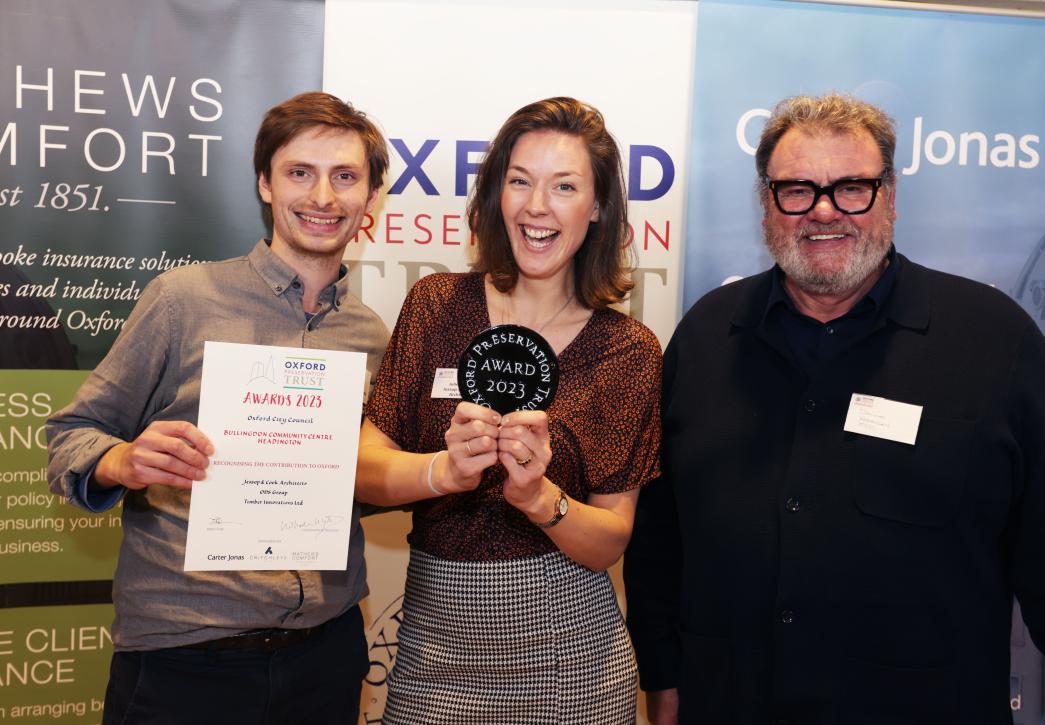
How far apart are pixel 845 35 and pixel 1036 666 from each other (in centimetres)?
263

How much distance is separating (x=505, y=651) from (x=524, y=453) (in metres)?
0.60

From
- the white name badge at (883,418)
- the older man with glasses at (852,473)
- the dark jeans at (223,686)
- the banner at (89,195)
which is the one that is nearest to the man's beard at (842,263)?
the older man with glasses at (852,473)

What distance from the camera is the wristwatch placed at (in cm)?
202

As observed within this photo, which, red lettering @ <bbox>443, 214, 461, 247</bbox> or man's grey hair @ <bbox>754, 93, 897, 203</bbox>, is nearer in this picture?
man's grey hair @ <bbox>754, 93, 897, 203</bbox>

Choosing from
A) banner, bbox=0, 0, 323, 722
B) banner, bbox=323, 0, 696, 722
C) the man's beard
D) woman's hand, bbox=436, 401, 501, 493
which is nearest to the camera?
woman's hand, bbox=436, 401, 501, 493

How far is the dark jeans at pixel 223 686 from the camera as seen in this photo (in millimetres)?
2062

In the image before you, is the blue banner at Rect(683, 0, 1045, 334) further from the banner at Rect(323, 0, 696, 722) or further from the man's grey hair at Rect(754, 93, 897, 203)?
the man's grey hair at Rect(754, 93, 897, 203)

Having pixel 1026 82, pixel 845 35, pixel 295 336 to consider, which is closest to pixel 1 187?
pixel 295 336

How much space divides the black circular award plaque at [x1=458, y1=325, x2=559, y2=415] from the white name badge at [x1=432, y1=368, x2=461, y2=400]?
26 centimetres

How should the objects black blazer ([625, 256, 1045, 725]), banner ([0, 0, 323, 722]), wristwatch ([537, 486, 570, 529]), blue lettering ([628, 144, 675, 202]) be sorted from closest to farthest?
wristwatch ([537, 486, 570, 529])
black blazer ([625, 256, 1045, 725])
banner ([0, 0, 323, 722])
blue lettering ([628, 144, 675, 202])

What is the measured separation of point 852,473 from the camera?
2166mm

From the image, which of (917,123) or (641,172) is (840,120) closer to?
(641,172)

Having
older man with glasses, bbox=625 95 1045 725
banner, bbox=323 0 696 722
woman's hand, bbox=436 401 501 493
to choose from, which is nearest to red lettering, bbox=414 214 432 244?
banner, bbox=323 0 696 722

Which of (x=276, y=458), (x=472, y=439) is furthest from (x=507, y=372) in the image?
(x=276, y=458)
